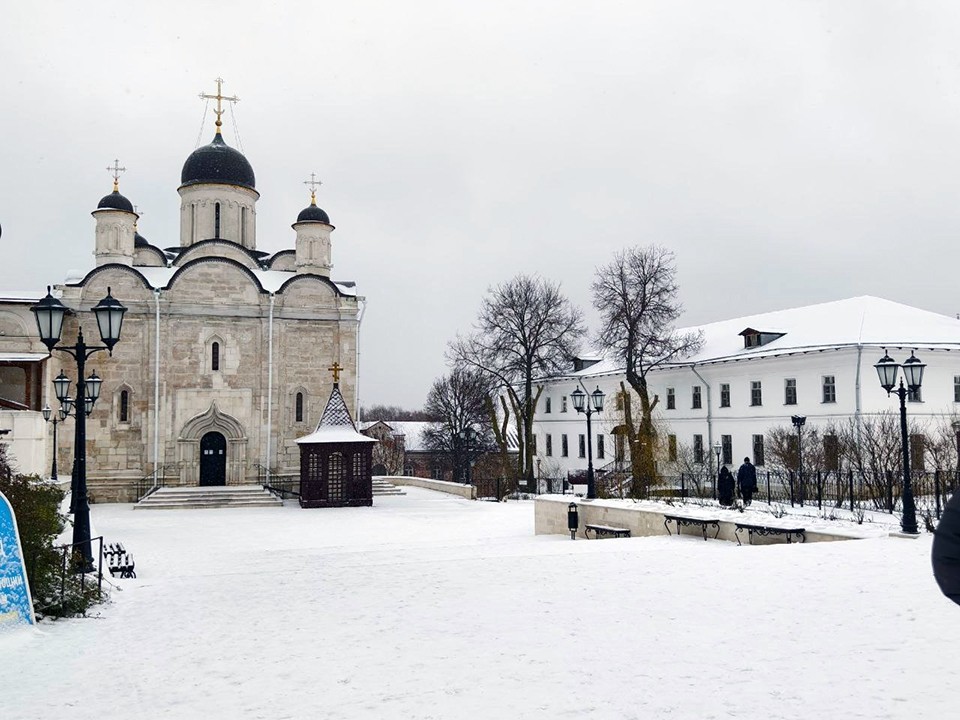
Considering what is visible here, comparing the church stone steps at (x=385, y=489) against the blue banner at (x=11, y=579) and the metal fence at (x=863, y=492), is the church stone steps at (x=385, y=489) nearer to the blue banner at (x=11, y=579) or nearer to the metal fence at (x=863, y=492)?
the metal fence at (x=863, y=492)

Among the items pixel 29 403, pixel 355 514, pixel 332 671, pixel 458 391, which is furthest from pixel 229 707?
pixel 458 391

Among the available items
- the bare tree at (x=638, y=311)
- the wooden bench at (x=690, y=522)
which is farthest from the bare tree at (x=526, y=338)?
the wooden bench at (x=690, y=522)

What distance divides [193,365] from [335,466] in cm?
777

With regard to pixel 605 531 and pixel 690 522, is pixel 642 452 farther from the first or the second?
pixel 690 522

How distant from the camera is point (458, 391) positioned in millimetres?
61438

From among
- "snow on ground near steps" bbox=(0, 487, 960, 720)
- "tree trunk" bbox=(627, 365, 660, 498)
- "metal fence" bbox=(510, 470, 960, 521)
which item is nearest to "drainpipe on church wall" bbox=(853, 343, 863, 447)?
"metal fence" bbox=(510, 470, 960, 521)

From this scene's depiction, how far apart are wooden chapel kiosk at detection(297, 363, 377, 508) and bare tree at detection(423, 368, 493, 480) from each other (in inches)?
1077

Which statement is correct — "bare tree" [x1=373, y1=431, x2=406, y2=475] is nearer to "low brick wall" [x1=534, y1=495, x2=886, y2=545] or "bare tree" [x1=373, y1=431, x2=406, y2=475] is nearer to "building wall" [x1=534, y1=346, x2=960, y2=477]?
"building wall" [x1=534, y1=346, x2=960, y2=477]

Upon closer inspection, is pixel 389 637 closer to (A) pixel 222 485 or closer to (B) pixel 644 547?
(B) pixel 644 547

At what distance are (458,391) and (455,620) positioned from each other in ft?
175

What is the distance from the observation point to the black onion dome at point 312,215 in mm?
37938

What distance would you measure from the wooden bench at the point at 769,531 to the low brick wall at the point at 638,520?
0.07 m

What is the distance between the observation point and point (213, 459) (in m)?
32.7

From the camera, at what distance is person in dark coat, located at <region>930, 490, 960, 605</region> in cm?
232
